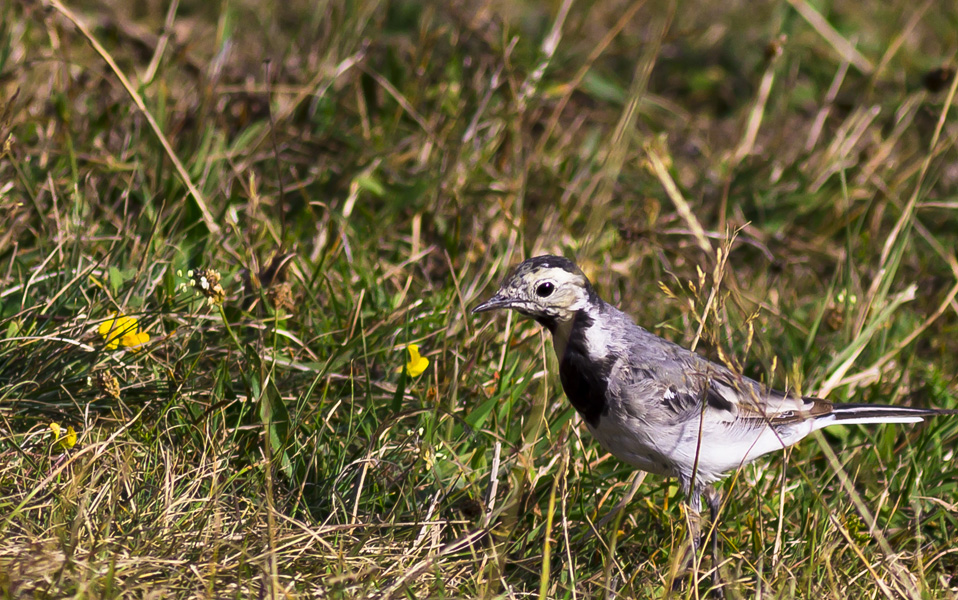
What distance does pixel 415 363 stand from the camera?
4152mm

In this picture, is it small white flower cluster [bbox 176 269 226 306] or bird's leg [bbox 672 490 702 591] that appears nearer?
bird's leg [bbox 672 490 702 591]

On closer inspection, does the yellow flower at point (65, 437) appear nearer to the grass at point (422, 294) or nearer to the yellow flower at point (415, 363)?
the grass at point (422, 294)

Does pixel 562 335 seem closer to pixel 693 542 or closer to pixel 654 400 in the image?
pixel 654 400

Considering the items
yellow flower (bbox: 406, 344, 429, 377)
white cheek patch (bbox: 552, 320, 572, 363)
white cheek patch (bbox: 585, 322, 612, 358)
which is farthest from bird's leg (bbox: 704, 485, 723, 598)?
yellow flower (bbox: 406, 344, 429, 377)

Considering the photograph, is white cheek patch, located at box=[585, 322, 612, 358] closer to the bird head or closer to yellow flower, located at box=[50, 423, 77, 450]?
the bird head

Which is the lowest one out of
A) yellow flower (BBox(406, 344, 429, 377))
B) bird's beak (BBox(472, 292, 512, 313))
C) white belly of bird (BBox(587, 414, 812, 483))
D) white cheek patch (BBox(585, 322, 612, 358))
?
yellow flower (BBox(406, 344, 429, 377))

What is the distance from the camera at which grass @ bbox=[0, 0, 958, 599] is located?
11.4 feet

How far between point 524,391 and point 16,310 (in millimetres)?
2154

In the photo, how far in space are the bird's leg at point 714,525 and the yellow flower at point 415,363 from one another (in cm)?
124

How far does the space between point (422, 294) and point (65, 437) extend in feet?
6.19

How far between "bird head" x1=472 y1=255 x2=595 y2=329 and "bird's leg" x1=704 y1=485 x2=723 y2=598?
2.90 ft

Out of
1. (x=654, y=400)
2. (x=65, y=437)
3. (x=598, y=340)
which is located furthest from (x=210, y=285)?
(x=654, y=400)

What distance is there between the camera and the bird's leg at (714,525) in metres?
3.58

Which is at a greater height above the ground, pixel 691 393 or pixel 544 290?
pixel 544 290
